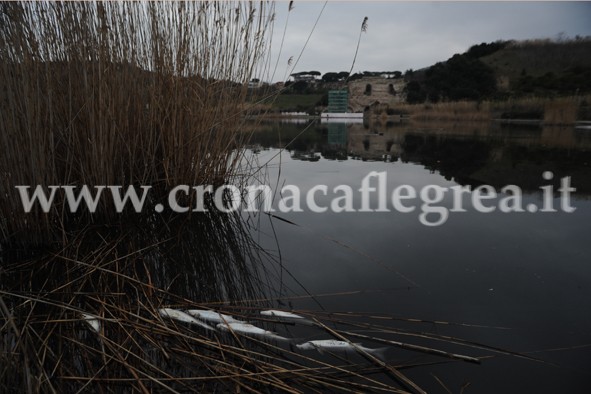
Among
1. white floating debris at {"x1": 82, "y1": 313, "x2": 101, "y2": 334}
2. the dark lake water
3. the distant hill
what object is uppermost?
the distant hill

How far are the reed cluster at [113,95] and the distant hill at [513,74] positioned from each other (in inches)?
817

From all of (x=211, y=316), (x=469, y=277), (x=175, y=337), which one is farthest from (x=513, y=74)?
(x=175, y=337)

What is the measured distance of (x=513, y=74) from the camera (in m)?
27.3

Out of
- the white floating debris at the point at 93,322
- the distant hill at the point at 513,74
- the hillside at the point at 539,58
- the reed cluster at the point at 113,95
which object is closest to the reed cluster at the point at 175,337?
the white floating debris at the point at 93,322

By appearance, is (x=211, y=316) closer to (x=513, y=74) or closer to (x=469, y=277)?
(x=469, y=277)

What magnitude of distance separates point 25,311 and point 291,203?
1.76 meters

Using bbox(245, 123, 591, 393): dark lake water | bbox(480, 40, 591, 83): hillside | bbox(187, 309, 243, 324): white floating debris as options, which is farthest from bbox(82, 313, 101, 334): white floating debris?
bbox(480, 40, 591, 83): hillside

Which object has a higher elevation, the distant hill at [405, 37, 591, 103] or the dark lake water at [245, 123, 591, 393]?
the distant hill at [405, 37, 591, 103]

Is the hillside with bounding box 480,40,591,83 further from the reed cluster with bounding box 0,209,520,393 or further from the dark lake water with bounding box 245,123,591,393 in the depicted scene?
the reed cluster with bounding box 0,209,520,393

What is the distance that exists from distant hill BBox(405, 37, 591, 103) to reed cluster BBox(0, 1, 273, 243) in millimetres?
20743

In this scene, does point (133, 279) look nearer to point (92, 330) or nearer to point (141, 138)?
point (92, 330)

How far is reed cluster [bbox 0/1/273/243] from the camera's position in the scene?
1.47 meters

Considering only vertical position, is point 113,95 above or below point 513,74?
below

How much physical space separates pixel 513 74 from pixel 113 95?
1244 inches
